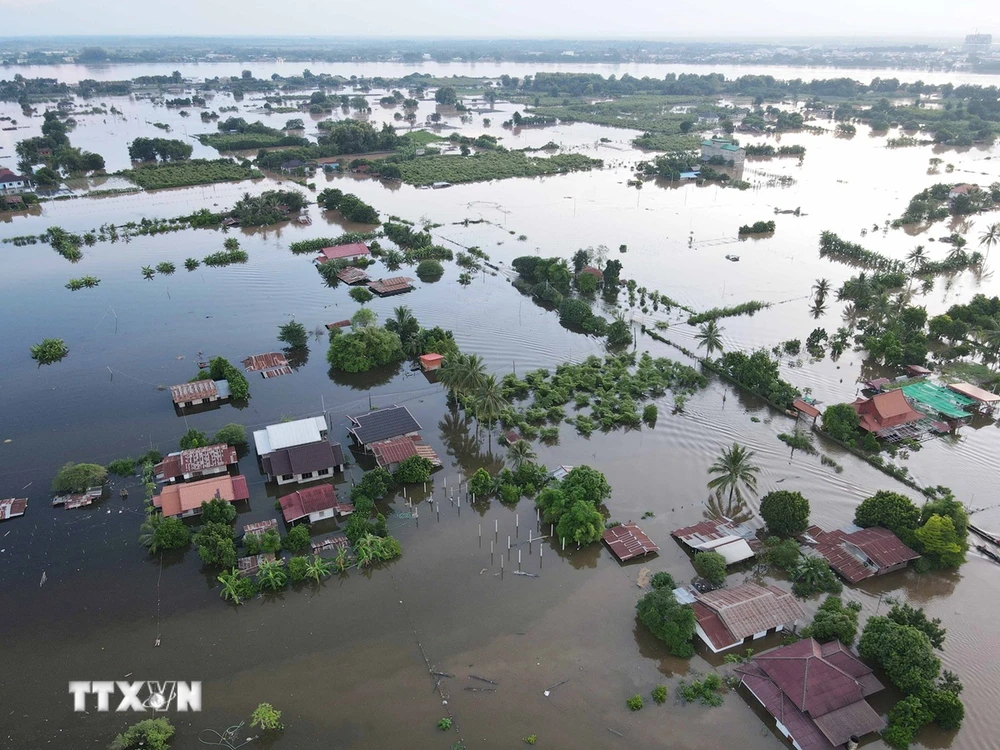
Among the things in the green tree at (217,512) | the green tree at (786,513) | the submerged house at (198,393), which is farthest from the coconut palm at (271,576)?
the green tree at (786,513)

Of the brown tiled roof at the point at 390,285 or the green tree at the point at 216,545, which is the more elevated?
the brown tiled roof at the point at 390,285

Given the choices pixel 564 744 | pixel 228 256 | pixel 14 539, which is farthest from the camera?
pixel 228 256

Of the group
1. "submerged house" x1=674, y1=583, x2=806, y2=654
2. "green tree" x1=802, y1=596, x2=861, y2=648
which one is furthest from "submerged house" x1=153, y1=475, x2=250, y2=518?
"green tree" x1=802, y1=596, x2=861, y2=648

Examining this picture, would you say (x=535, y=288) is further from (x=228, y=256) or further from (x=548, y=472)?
(x=228, y=256)

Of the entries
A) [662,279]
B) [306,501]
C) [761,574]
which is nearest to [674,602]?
[761,574]

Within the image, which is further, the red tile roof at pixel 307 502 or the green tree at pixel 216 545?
the red tile roof at pixel 307 502

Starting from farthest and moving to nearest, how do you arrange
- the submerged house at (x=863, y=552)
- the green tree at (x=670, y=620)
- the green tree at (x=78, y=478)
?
the green tree at (x=78, y=478) < the submerged house at (x=863, y=552) < the green tree at (x=670, y=620)

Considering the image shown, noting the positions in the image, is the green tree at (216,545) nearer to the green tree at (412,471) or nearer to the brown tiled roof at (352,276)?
the green tree at (412,471)
